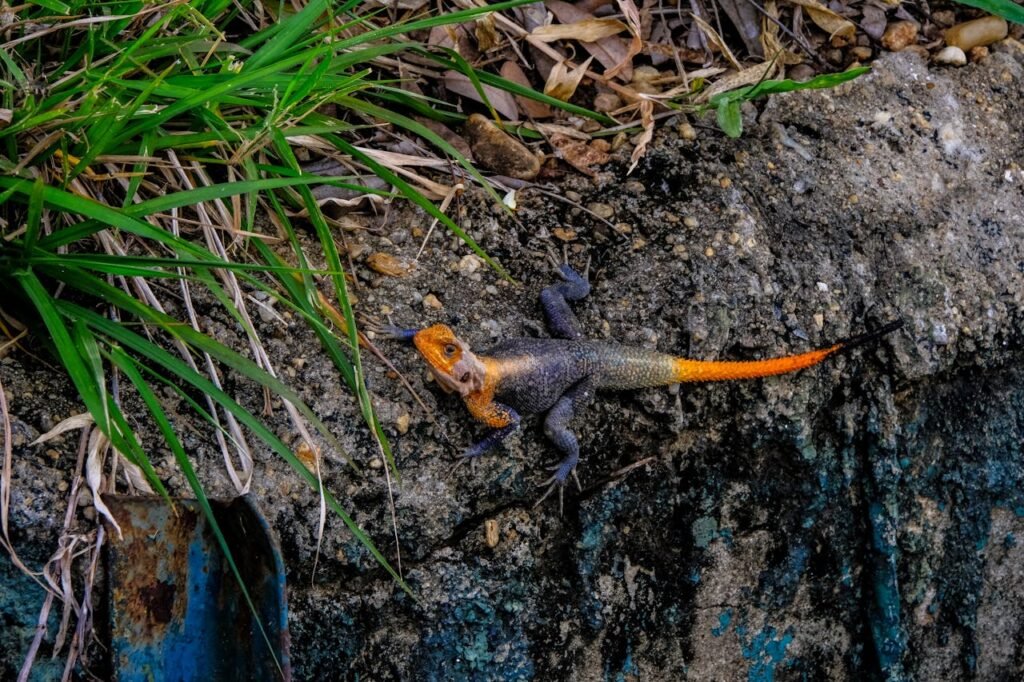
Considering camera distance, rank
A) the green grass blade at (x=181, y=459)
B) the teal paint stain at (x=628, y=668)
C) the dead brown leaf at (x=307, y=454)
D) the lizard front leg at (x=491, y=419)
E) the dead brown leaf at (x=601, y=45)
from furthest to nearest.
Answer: the dead brown leaf at (x=601, y=45) < the teal paint stain at (x=628, y=668) < the lizard front leg at (x=491, y=419) < the dead brown leaf at (x=307, y=454) < the green grass blade at (x=181, y=459)

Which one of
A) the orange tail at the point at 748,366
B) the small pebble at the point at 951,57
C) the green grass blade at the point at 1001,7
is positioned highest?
the green grass blade at the point at 1001,7

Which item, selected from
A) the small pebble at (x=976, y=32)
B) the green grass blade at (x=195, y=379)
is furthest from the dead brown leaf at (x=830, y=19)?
the green grass blade at (x=195, y=379)

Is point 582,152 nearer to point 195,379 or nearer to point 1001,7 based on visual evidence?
point 1001,7

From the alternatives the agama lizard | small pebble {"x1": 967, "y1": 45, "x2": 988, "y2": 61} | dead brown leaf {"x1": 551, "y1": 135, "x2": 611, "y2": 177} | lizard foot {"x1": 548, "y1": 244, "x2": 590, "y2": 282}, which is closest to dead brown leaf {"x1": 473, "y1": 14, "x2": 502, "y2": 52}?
dead brown leaf {"x1": 551, "y1": 135, "x2": 611, "y2": 177}

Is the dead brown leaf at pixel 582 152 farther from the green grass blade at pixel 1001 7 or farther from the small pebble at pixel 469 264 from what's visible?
the green grass blade at pixel 1001 7

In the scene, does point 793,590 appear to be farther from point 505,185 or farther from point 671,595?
point 505,185

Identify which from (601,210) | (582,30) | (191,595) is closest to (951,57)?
(582,30)

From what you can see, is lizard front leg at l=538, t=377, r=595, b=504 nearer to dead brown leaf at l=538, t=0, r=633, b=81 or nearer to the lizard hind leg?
the lizard hind leg
